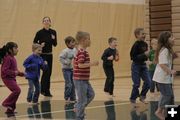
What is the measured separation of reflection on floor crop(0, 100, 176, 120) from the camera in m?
8.97

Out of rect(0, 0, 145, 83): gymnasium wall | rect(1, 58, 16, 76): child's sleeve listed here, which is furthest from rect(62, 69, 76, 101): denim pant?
rect(0, 0, 145, 83): gymnasium wall

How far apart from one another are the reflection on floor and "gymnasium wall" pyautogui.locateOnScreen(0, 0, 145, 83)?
6601 millimetres

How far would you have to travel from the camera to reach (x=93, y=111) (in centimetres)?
987

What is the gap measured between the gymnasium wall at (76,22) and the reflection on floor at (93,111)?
6.60 m

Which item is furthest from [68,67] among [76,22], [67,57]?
[76,22]

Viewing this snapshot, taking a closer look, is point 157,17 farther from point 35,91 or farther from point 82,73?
point 82,73

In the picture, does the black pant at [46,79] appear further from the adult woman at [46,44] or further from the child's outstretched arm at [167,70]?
the child's outstretched arm at [167,70]

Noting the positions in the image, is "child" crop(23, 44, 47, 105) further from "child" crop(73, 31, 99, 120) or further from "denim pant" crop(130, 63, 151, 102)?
"child" crop(73, 31, 99, 120)

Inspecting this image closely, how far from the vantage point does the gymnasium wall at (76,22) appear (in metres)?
17.7

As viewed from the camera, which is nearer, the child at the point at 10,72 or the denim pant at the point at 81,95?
the denim pant at the point at 81,95

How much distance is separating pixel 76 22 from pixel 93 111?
396 inches

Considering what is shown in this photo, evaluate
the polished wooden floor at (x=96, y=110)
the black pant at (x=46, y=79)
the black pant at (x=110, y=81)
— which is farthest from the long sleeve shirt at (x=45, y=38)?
the black pant at (x=110, y=81)

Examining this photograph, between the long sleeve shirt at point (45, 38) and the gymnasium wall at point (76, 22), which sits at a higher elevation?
the gymnasium wall at point (76, 22)

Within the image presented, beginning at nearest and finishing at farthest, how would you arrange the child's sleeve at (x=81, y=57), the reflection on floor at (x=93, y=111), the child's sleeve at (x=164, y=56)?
the child's sleeve at (x=164, y=56), the child's sleeve at (x=81, y=57), the reflection on floor at (x=93, y=111)
